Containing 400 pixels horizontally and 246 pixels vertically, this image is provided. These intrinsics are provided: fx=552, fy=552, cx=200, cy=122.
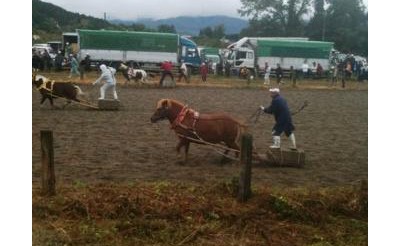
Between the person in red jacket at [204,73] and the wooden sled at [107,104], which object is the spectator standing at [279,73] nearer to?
the wooden sled at [107,104]

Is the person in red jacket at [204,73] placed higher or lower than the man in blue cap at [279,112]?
higher

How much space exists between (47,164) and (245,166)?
2388 millimetres

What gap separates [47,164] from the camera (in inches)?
261

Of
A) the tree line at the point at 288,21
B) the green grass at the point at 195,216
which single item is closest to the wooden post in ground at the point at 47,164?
the green grass at the point at 195,216

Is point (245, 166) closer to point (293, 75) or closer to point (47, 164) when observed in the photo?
point (47, 164)

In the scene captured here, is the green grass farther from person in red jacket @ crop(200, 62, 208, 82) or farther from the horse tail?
person in red jacket @ crop(200, 62, 208, 82)

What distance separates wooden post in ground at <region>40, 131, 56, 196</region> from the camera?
6.55 m

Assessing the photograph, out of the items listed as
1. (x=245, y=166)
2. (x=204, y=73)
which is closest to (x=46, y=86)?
(x=245, y=166)

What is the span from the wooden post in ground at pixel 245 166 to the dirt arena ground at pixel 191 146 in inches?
45.8

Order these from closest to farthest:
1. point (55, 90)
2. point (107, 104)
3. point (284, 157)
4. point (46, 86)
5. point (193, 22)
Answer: point (193, 22) < point (284, 157) < point (46, 86) < point (55, 90) < point (107, 104)

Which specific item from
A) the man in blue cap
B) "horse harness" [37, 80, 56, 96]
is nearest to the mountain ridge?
the man in blue cap

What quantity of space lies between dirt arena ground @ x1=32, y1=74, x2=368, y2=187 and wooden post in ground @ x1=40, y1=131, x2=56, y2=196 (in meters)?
0.70

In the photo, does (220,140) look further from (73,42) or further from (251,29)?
(73,42)

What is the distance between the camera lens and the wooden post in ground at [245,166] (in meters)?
6.72
